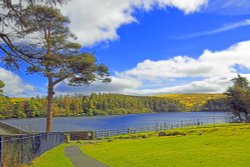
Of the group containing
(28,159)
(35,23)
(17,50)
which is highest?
(35,23)

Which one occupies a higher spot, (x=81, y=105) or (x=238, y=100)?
(x=81, y=105)

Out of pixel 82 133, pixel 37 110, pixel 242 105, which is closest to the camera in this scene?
pixel 82 133

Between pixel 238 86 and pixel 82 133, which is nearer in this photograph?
pixel 82 133

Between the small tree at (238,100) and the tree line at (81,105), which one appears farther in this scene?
the tree line at (81,105)

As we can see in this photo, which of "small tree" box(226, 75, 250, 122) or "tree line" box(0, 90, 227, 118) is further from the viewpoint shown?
"tree line" box(0, 90, 227, 118)

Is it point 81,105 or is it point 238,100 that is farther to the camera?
point 81,105

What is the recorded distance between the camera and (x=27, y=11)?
29.8ft

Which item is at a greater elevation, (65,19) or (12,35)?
(65,19)

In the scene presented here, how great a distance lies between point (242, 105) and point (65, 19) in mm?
44109

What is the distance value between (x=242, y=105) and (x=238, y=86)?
5.70 meters

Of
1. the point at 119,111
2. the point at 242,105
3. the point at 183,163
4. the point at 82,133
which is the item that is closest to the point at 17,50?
the point at 183,163

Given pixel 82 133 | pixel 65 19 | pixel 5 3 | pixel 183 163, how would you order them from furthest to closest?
1. pixel 82 133
2. pixel 65 19
3. pixel 183 163
4. pixel 5 3

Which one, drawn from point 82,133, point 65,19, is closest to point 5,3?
point 65,19

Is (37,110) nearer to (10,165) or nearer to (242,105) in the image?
(242,105)
